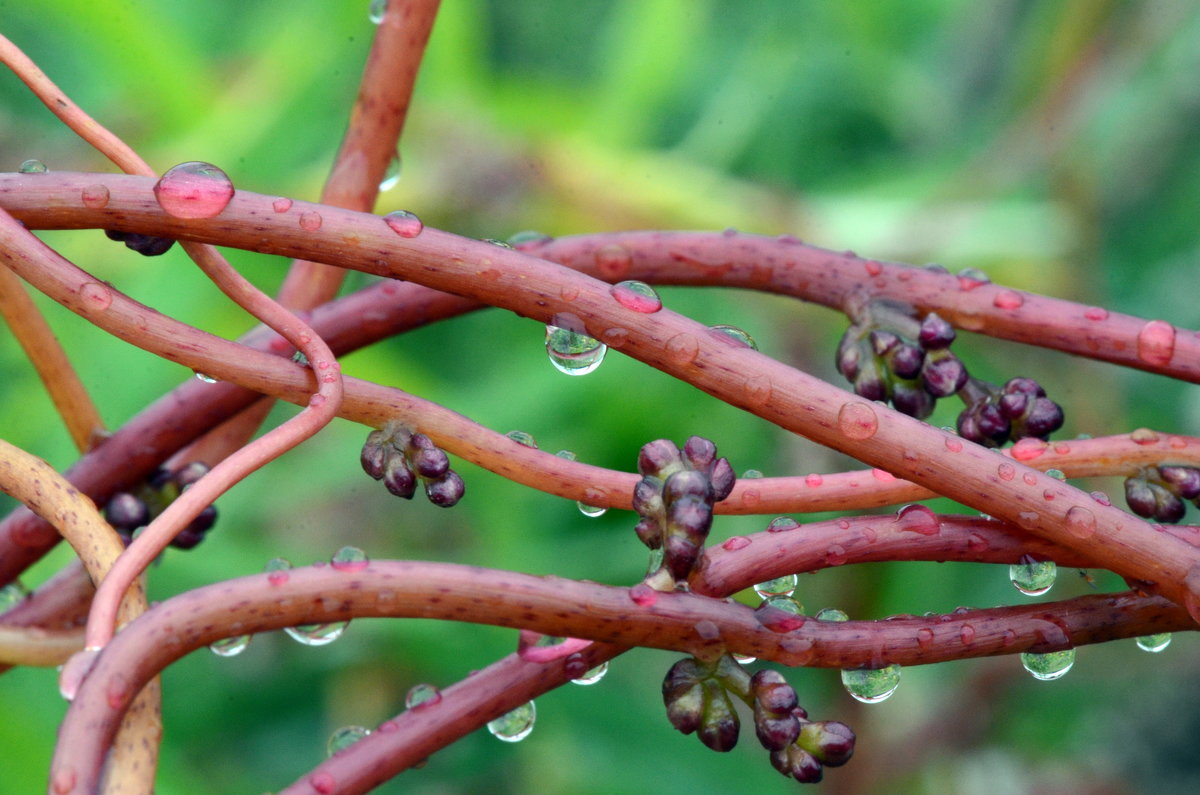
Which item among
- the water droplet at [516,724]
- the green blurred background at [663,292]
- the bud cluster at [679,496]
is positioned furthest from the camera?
the green blurred background at [663,292]

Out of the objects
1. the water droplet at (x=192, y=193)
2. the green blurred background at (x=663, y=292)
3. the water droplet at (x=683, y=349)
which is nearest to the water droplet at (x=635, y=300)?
the water droplet at (x=683, y=349)

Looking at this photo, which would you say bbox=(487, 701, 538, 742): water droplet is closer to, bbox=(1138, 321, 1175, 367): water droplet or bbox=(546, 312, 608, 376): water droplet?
bbox=(546, 312, 608, 376): water droplet

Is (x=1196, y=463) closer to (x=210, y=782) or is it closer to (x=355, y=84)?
(x=210, y=782)

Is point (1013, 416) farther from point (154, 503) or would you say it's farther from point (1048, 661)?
point (154, 503)

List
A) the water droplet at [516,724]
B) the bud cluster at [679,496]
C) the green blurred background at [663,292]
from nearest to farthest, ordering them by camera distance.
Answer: the bud cluster at [679,496] → the water droplet at [516,724] → the green blurred background at [663,292]

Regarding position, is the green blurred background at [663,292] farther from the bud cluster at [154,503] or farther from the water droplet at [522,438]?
the water droplet at [522,438]

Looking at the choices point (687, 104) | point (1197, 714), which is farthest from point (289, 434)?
point (687, 104)
